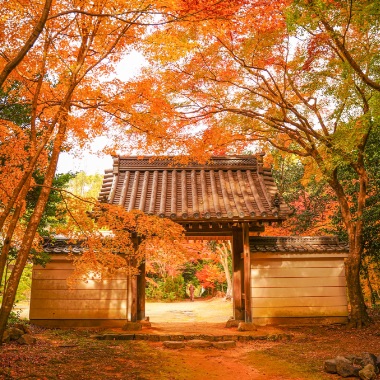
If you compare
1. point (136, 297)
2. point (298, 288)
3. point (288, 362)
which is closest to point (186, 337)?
point (136, 297)

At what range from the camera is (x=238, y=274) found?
11711mm

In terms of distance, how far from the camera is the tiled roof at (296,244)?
10.9m

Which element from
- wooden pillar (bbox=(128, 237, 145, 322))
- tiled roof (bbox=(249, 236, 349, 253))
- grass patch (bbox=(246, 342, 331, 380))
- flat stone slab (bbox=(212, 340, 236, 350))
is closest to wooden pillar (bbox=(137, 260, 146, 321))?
wooden pillar (bbox=(128, 237, 145, 322))

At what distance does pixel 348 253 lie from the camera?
10852mm

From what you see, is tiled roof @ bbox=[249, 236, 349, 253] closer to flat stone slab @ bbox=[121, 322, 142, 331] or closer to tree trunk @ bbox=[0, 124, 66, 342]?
flat stone slab @ bbox=[121, 322, 142, 331]

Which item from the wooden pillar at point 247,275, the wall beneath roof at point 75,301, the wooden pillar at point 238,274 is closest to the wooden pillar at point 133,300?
the wall beneath roof at point 75,301

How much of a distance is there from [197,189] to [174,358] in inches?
219

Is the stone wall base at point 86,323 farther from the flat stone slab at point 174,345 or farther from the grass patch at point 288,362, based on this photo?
the grass patch at point 288,362

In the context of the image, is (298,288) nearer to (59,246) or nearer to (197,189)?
(197,189)

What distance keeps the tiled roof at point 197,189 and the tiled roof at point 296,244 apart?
132 cm

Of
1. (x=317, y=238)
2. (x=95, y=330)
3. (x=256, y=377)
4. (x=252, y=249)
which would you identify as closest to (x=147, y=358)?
(x=256, y=377)

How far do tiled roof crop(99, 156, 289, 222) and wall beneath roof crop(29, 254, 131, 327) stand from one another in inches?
98.9

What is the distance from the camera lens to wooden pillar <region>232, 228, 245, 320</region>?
11.4 meters

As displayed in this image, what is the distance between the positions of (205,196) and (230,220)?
1.54 metres
